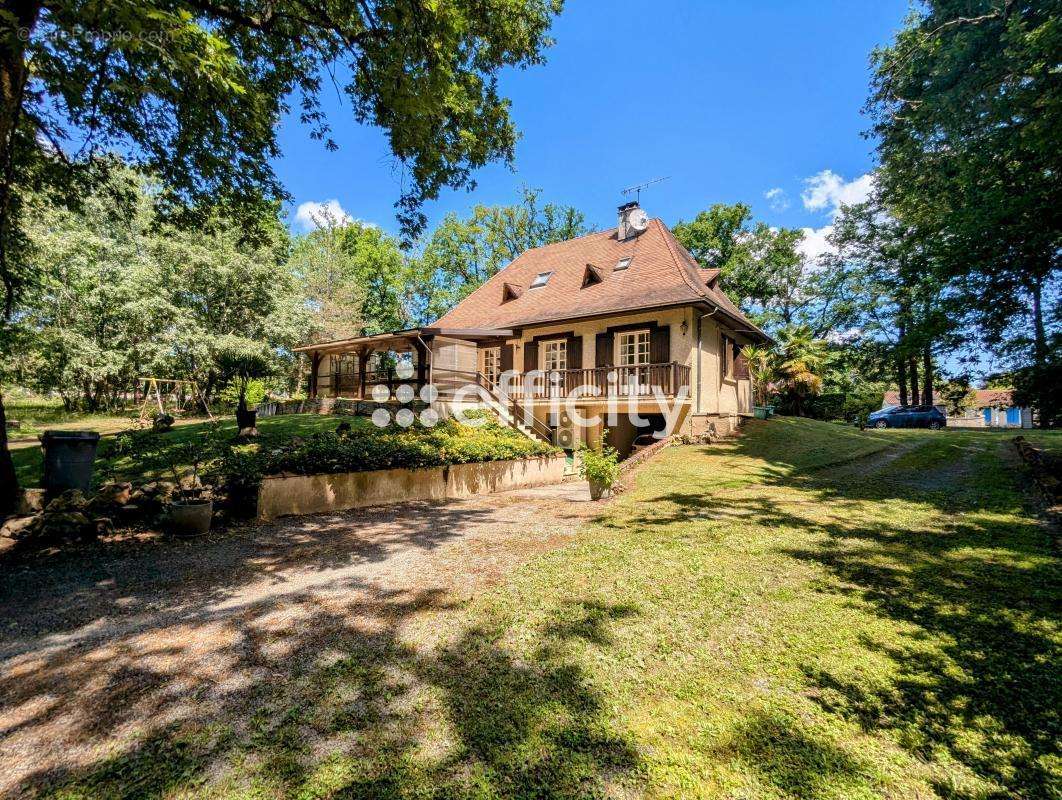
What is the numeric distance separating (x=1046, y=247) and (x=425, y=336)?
1467 cm

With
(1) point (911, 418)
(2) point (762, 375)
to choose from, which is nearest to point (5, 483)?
(2) point (762, 375)

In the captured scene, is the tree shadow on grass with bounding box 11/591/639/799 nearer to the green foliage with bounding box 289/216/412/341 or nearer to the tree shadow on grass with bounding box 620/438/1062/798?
the tree shadow on grass with bounding box 620/438/1062/798

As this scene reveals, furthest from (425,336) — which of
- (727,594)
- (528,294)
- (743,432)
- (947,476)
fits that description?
(947,476)

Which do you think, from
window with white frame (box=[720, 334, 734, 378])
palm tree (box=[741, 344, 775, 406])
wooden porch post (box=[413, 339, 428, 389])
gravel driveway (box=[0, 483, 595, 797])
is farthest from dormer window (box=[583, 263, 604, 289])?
gravel driveway (box=[0, 483, 595, 797])

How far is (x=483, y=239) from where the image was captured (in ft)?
98.7

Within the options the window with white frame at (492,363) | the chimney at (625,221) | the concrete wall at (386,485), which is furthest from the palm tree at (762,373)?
the concrete wall at (386,485)

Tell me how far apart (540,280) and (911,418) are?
2154 cm

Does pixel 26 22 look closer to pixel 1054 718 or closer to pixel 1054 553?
pixel 1054 718

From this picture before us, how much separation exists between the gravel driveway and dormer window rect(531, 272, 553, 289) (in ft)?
43.6

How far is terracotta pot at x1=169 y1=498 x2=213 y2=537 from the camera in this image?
6.02 metres

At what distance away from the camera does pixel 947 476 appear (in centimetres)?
874

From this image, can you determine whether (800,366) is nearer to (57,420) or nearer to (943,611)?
(943,611)

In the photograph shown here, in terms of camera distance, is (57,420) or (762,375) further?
(762,375)

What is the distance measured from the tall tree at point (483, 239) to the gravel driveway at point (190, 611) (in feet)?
86.3
